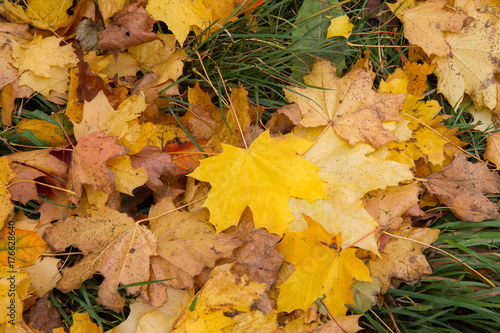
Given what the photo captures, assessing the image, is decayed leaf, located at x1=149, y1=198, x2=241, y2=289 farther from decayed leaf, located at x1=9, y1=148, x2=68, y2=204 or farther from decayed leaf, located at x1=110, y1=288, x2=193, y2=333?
decayed leaf, located at x1=9, y1=148, x2=68, y2=204

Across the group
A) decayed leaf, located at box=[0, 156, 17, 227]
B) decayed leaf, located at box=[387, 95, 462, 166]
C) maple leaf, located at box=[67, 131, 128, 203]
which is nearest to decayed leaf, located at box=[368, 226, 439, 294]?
decayed leaf, located at box=[387, 95, 462, 166]

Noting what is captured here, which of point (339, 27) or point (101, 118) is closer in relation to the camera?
point (101, 118)

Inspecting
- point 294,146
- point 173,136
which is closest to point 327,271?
point 294,146

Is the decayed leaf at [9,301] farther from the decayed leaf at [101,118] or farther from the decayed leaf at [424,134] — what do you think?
the decayed leaf at [424,134]

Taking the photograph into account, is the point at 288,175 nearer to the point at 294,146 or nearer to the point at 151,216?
the point at 294,146

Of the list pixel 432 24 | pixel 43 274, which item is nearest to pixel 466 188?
pixel 432 24

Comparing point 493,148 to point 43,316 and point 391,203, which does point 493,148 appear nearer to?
point 391,203

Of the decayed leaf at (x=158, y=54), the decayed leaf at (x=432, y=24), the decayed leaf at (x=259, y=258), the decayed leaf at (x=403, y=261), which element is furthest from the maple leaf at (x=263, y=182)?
the decayed leaf at (x=432, y=24)
